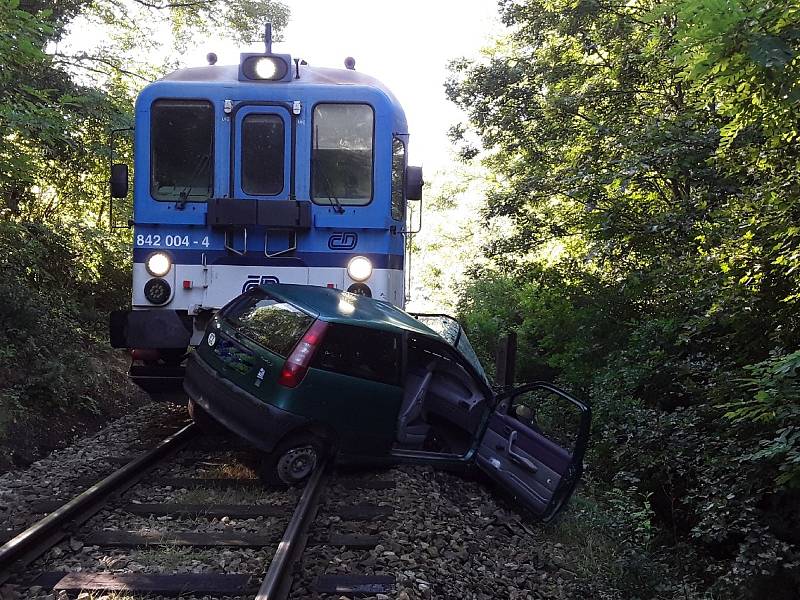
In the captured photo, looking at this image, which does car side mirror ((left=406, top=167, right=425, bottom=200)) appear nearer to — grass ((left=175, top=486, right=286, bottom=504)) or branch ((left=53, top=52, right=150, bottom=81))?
grass ((left=175, top=486, right=286, bottom=504))

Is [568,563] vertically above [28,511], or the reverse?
[28,511]

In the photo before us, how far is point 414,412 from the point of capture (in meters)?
7.31

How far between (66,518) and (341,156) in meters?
4.38

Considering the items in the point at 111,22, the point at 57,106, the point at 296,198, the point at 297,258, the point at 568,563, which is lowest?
the point at 568,563

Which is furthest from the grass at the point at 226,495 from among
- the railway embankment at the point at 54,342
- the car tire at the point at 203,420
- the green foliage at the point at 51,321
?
the green foliage at the point at 51,321

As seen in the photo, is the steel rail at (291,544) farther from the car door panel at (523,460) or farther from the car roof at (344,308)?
the car door panel at (523,460)

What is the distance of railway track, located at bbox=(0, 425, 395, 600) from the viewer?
14.3 feet

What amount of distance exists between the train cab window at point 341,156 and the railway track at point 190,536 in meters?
2.84

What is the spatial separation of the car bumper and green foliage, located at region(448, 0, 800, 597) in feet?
11.2

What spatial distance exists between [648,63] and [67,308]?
9.49 m

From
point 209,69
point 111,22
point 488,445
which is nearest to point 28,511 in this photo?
point 488,445

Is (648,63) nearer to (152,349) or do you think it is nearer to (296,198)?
(296,198)

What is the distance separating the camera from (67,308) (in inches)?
475

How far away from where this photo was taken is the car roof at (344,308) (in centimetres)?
652
